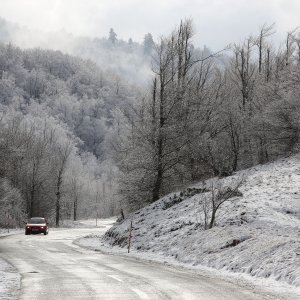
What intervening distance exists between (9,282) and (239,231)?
34.5 feet

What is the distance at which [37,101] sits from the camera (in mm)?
199500

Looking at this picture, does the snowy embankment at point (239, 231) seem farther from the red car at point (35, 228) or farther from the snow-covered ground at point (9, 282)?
the red car at point (35, 228)

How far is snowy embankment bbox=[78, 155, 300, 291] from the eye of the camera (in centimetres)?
1620

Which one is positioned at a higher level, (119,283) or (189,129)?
(189,129)

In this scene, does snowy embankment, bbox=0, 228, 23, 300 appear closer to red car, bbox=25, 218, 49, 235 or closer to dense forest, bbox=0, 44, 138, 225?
dense forest, bbox=0, 44, 138, 225

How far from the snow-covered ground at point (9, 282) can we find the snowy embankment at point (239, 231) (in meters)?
6.75

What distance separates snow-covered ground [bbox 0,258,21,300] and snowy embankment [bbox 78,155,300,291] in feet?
22.1

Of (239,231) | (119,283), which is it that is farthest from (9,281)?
(239,231)

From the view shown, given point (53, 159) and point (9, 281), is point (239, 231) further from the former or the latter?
point (53, 159)

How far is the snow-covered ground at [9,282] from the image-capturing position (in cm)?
1125

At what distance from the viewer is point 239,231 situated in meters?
20.8

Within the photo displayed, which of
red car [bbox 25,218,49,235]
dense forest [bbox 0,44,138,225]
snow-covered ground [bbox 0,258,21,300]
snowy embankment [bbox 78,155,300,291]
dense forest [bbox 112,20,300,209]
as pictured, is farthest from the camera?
dense forest [bbox 0,44,138,225]

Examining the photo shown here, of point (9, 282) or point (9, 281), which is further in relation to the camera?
point (9, 281)

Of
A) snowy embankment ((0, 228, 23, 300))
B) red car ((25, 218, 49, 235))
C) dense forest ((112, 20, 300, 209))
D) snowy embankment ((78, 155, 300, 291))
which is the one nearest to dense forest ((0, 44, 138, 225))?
red car ((25, 218, 49, 235))
